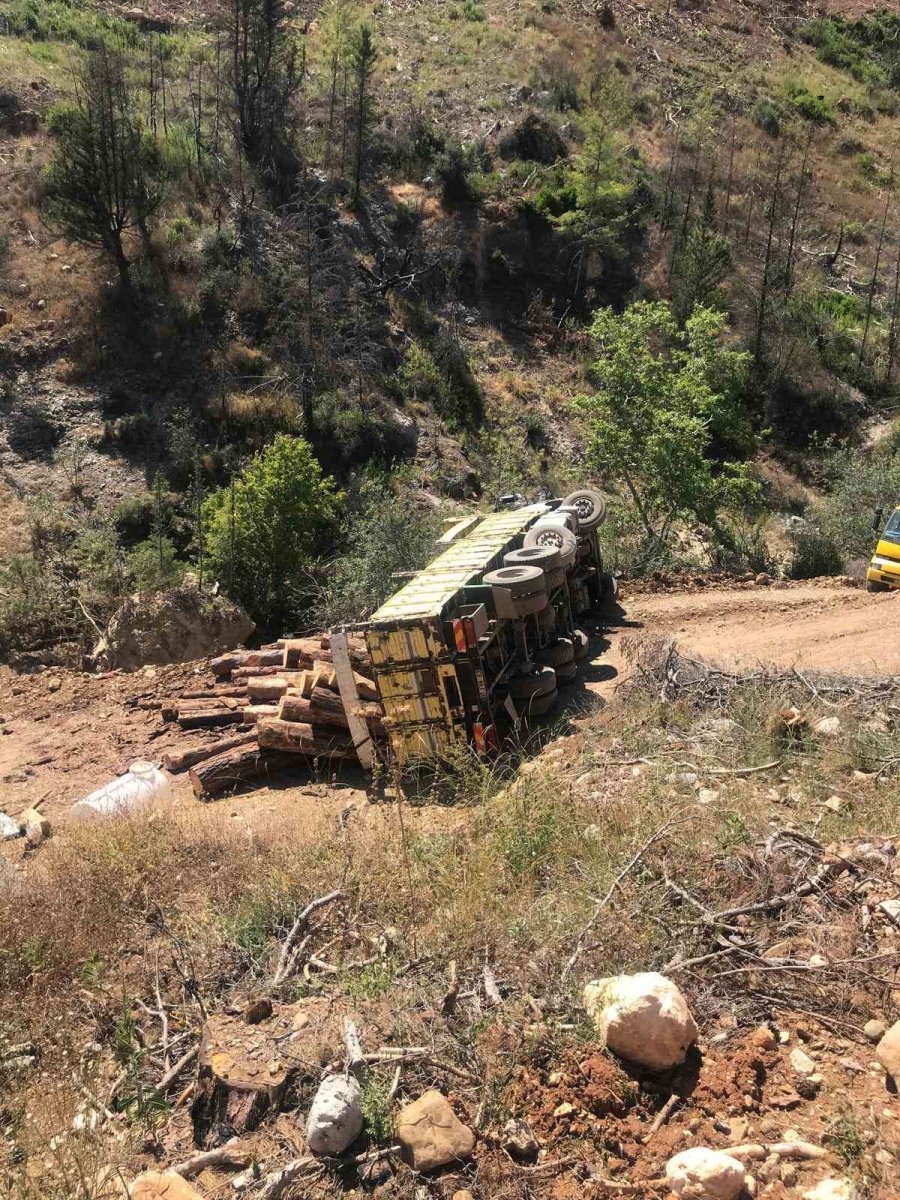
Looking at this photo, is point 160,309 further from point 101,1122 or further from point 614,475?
point 101,1122

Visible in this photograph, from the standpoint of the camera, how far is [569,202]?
3584cm

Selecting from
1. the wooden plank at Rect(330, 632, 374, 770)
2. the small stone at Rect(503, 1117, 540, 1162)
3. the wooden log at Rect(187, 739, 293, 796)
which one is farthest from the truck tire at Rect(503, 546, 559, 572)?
Answer: the small stone at Rect(503, 1117, 540, 1162)

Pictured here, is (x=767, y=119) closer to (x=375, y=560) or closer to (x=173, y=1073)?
(x=375, y=560)

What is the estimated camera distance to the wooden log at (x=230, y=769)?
884 centimetres

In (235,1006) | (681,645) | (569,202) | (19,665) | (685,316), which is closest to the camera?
(235,1006)

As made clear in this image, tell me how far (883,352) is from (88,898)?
37776mm

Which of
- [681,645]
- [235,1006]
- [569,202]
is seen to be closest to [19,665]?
[681,645]

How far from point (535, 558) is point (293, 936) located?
533cm

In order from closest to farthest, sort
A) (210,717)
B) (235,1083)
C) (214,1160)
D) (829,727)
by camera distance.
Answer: (214,1160) → (235,1083) → (829,727) → (210,717)

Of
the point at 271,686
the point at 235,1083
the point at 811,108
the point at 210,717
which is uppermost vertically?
the point at 811,108

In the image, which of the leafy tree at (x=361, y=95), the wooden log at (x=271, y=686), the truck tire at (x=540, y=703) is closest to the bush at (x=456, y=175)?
the leafy tree at (x=361, y=95)

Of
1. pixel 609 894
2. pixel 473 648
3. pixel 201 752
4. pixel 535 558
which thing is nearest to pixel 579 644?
pixel 535 558

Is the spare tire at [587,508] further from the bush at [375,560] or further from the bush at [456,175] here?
the bush at [456,175]

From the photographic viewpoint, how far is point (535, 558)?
30.9ft
